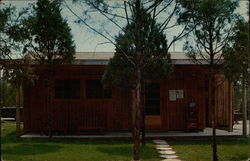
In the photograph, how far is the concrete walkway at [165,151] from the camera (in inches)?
402

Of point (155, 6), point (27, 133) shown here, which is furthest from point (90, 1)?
point (27, 133)

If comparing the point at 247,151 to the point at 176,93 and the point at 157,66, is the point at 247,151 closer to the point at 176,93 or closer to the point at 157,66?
the point at 157,66

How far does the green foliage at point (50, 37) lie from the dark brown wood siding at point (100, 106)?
186 cm

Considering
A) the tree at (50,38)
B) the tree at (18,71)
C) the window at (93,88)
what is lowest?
the window at (93,88)

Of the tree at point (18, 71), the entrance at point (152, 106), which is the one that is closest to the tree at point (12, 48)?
the tree at point (18, 71)

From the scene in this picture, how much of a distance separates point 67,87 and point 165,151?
221 inches

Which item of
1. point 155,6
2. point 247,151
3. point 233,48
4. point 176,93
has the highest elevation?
point 155,6

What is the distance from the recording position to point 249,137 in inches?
563

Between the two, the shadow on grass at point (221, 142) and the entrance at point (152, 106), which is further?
the entrance at point (152, 106)

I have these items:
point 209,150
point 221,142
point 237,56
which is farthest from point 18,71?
point 221,142

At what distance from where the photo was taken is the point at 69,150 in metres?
11.1

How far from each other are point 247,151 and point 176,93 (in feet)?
15.9

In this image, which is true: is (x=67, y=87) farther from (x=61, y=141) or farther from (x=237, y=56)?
(x=237, y=56)

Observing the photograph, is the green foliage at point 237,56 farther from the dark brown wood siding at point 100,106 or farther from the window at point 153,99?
the window at point 153,99
